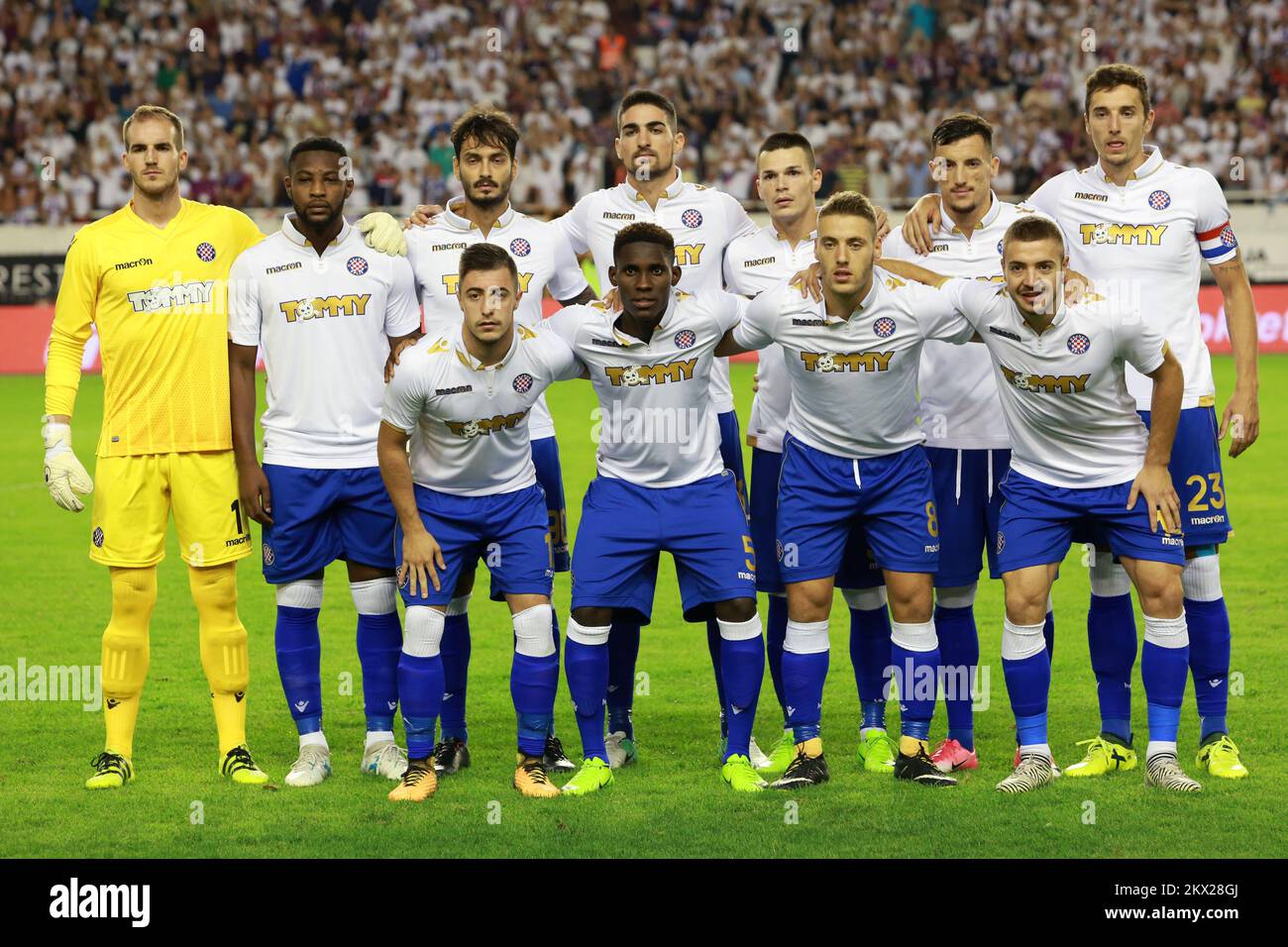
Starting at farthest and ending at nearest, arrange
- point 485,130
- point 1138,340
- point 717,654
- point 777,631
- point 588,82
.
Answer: point 588,82, point 777,631, point 717,654, point 485,130, point 1138,340

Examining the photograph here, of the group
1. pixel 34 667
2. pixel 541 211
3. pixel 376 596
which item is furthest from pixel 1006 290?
pixel 541 211

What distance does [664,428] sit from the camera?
6.24 meters

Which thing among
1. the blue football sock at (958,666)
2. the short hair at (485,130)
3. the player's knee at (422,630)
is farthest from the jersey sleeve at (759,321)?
the player's knee at (422,630)

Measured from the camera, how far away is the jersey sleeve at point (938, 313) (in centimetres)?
612

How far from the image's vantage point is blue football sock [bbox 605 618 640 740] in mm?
6773

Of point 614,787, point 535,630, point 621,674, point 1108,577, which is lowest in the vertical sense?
point 614,787

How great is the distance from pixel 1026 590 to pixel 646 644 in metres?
3.18

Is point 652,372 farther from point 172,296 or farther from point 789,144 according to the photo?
point 172,296

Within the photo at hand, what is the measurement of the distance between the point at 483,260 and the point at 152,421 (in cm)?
146

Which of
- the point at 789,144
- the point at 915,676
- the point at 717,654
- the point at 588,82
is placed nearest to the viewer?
the point at 915,676

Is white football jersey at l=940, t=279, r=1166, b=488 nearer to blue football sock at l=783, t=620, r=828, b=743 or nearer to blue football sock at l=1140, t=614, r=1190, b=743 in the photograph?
blue football sock at l=1140, t=614, r=1190, b=743

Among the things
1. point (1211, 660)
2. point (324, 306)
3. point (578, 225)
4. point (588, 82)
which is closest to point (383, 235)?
point (324, 306)

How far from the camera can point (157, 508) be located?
6324mm

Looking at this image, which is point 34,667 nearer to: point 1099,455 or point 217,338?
point 217,338
